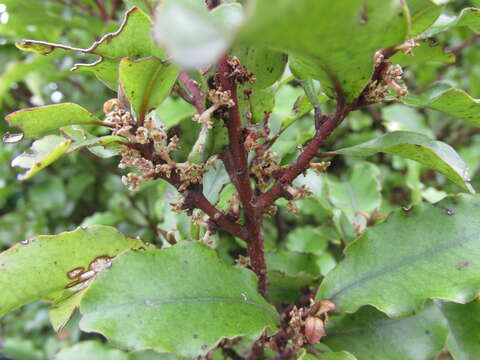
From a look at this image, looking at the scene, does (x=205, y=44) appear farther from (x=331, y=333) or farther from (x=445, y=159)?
(x=331, y=333)

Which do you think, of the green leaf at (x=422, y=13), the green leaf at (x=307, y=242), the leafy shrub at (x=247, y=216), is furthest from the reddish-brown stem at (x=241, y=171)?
the green leaf at (x=307, y=242)

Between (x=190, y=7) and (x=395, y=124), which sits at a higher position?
(x=190, y=7)

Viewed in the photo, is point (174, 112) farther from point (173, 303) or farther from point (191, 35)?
point (191, 35)

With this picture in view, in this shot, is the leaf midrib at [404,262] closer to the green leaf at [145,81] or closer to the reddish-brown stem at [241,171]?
the reddish-brown stem at [241,171]

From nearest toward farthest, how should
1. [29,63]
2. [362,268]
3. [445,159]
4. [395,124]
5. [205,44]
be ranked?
1. [205,44]
2. [445,159]
3. [362,268]
4. [29,63]
5. [395,124]

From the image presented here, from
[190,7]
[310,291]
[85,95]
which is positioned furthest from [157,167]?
[85,95]
